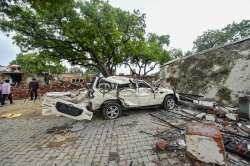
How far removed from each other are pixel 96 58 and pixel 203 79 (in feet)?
34.5

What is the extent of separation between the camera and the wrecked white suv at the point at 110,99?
6.71m

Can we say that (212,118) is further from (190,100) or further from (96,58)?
(96,58)

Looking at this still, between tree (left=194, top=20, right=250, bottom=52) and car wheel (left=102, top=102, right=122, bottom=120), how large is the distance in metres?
36.4

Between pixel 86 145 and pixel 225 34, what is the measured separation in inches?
1603

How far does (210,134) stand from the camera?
10.8ft

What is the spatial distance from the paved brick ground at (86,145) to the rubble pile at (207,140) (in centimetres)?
36

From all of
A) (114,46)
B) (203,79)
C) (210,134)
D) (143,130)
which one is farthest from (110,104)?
(114,46)

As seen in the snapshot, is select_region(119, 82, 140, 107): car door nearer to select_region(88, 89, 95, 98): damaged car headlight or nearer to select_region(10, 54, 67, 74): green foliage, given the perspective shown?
select_region(88, 89, 95, 98): damaged car headlight

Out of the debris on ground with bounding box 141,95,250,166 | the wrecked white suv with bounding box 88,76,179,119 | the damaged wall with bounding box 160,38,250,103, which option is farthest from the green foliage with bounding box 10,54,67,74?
the debris on ground with bounding box 141,95,250,166

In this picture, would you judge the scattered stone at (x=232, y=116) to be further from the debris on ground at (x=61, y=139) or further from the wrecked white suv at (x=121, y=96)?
the debris on ground at (x=61, y=139)

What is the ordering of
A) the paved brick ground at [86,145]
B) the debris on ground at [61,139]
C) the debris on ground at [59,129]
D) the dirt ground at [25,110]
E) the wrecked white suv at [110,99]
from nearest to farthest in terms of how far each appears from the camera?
the paved brick ground at [86,145] → the debris on ground at [61,139] → the debris on ground at [59,129] → the wrecked white suv at [110,99] → the dirt ground at [25,110]

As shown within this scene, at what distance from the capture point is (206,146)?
10.7ft

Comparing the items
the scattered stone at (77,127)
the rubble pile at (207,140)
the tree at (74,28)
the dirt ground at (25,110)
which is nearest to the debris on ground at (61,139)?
the scattered stone at (77,127)

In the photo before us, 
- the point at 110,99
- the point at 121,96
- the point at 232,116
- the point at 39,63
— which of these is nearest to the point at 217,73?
the point at 232,116
